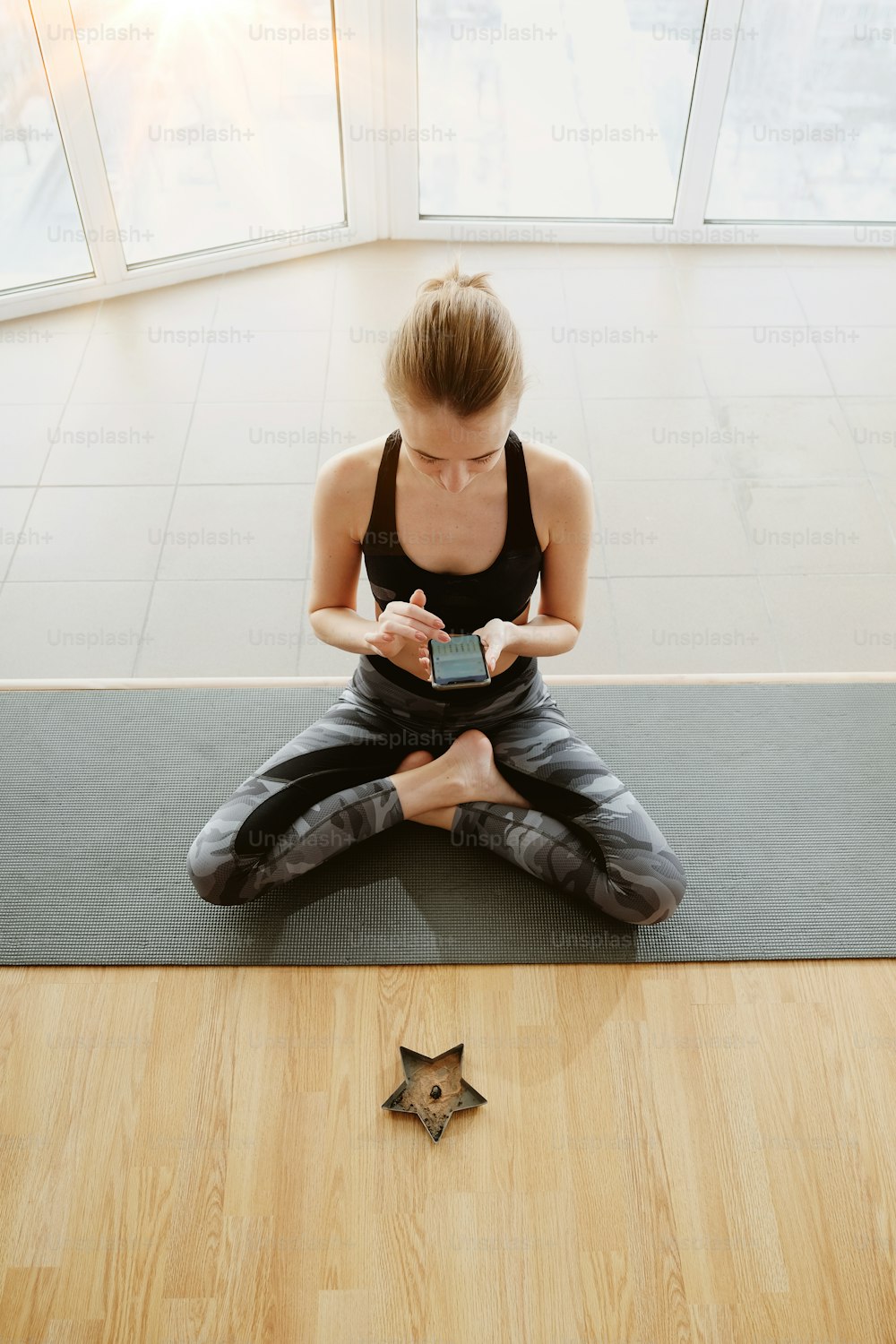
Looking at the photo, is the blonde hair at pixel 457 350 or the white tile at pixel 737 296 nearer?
the blonde hair at pixel 457 350

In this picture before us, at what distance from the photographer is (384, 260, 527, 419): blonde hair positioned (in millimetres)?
1355

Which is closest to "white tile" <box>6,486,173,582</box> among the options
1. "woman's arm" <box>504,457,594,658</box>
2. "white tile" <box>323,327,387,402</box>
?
"white tile" <box>323,327,387,402</box>

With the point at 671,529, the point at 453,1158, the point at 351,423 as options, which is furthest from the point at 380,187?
the point at 453,1158

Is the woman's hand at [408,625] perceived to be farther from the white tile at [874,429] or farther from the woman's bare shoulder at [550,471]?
the white tile at [874,429]

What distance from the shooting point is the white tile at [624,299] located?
3367 millimetres

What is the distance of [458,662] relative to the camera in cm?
162

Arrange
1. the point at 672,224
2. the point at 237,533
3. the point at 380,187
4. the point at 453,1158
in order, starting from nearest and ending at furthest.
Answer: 1. the point at 453,1158
2. the point at 237,533
3. the point at 380,187
4. the point at 672,224

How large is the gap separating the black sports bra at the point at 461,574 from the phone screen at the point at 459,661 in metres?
0.09

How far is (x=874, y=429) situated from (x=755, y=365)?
16.7 inches

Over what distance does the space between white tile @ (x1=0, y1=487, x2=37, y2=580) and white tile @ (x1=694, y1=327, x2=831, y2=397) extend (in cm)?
189

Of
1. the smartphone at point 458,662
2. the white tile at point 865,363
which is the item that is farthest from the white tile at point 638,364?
the smartphone at point 458,662

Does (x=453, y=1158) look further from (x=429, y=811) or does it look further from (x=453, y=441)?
(x=453, y=441)

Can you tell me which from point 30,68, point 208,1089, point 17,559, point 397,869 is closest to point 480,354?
point 397,869

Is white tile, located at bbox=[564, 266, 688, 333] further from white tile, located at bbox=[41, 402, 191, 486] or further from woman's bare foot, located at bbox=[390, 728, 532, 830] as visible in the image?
woman's bare foot, located at bbox=[390, 728, 532, 830]
